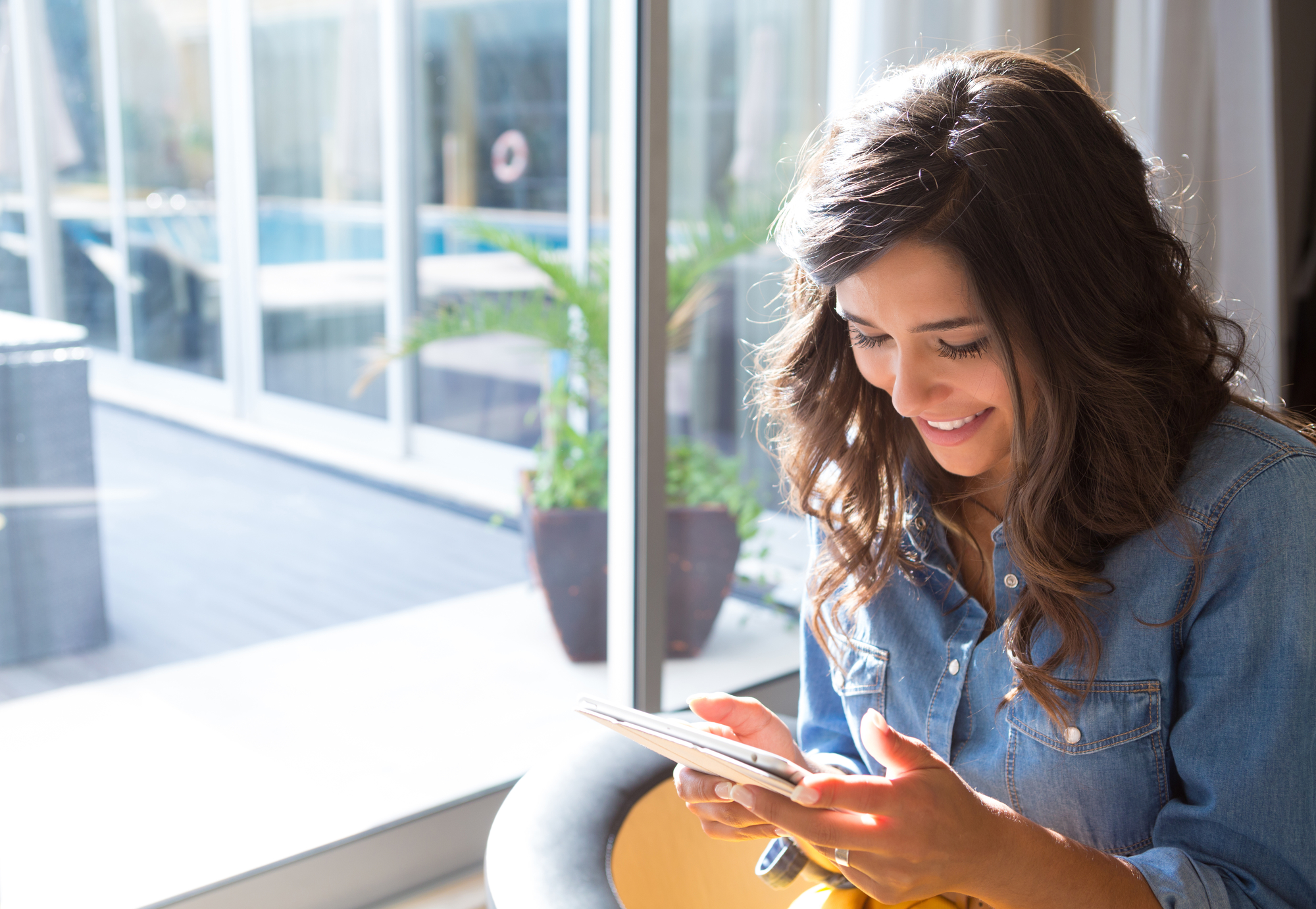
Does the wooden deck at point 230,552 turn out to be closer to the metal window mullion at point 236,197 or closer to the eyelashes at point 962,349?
the metal window mullion at point 236,197

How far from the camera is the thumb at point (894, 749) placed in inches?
30.4

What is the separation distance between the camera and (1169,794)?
97cm

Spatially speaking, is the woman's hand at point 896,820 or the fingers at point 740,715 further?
the fingers at point 740,715

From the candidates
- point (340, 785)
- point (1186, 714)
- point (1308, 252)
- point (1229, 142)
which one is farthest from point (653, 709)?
point (1308, 252)

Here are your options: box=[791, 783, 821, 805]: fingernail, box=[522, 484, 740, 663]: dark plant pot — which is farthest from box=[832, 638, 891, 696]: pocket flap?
box=[522, 484, 740, 663]: dark plant pot

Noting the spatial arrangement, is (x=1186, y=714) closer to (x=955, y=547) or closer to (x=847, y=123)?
(x=955, y=547)

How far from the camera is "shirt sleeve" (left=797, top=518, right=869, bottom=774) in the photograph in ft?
4.06

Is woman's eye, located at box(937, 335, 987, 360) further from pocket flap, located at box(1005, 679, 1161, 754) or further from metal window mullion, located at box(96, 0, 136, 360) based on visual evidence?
metal window mullion, located at box(96, 0, 136, 360)

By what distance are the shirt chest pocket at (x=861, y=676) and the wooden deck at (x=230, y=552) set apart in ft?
3.75

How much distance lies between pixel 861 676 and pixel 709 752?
1.50 feet

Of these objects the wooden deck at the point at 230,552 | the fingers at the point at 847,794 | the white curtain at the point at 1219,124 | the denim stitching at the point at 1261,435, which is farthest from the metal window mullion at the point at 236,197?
the white curtain at the point at 1219,124

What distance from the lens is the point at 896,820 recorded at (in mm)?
759

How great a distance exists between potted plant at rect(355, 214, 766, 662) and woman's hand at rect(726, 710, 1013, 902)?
4.89 feet

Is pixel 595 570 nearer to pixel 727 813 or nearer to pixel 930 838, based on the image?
pixel 727 813
